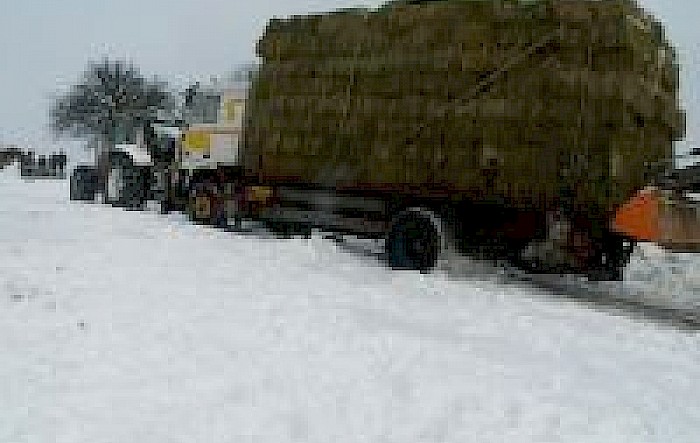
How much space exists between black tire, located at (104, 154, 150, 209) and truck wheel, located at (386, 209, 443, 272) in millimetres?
6956

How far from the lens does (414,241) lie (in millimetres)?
10867

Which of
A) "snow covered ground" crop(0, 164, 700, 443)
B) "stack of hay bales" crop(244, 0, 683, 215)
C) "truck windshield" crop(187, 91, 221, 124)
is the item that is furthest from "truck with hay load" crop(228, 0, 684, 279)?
"truck windshield" crop(187, 91, 221, 124)

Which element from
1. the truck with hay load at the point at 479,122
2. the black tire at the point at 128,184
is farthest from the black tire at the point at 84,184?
the truck with hay load at the point at 479,122

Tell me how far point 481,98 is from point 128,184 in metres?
8.49

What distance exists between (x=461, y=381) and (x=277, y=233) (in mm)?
7848

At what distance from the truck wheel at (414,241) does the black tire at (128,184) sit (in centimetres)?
696

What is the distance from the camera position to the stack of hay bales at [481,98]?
955 centimetres

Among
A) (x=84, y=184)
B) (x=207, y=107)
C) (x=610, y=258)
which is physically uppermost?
(x=207, y=107)

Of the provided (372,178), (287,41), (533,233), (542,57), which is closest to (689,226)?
(533,233)

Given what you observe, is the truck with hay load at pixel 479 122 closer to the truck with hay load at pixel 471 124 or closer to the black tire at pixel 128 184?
the truck with hay load at pixel 471 124

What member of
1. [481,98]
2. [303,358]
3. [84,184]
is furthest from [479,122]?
[84,184]

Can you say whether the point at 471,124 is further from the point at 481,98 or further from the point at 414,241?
the point at 414,241

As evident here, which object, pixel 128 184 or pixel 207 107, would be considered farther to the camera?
pixel 128 184

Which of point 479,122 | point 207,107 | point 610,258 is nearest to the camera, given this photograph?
point 479,122
